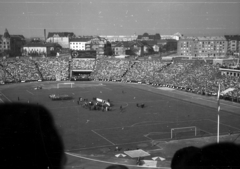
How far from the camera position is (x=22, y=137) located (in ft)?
14.3

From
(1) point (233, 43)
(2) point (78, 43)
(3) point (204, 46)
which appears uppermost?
(2) point (78, 43)

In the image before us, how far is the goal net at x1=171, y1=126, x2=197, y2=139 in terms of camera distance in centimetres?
1551

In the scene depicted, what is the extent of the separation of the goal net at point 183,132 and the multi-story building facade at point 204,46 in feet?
135

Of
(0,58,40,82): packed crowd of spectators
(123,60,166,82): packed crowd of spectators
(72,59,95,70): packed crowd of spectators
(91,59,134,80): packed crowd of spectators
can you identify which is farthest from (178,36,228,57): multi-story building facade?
(0,58,40,82): packed crowd of spectators

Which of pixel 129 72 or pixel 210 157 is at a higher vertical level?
pixel 210 157

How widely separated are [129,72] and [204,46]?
20615 mm

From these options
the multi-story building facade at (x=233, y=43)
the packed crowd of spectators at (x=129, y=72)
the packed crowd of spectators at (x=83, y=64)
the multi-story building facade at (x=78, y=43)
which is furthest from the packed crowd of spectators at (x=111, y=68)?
the multi-story building facade at (x=78, y=43)

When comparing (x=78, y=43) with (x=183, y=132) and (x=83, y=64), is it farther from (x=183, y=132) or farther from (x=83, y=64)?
(x=183, y=132)

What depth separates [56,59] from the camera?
4797 cm

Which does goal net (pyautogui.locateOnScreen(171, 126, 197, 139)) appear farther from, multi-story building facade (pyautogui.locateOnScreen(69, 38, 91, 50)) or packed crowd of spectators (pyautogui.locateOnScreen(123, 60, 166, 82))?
multi-story building facade (pyautogui.locateOnScreen(69, 38, 91, 50))

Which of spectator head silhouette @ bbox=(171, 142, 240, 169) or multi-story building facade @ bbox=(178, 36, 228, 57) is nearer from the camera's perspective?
spectator head silhouette @ bbox=(171, 142, 240, 169)

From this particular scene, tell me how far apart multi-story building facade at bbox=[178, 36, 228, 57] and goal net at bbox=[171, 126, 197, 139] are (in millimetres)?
41241

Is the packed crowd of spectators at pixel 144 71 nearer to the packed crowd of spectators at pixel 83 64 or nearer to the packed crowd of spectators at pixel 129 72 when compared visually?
the packed crowd of spectators at pixel 129 72

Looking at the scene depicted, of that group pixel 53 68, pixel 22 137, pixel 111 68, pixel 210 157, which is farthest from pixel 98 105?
pixel 53 68
